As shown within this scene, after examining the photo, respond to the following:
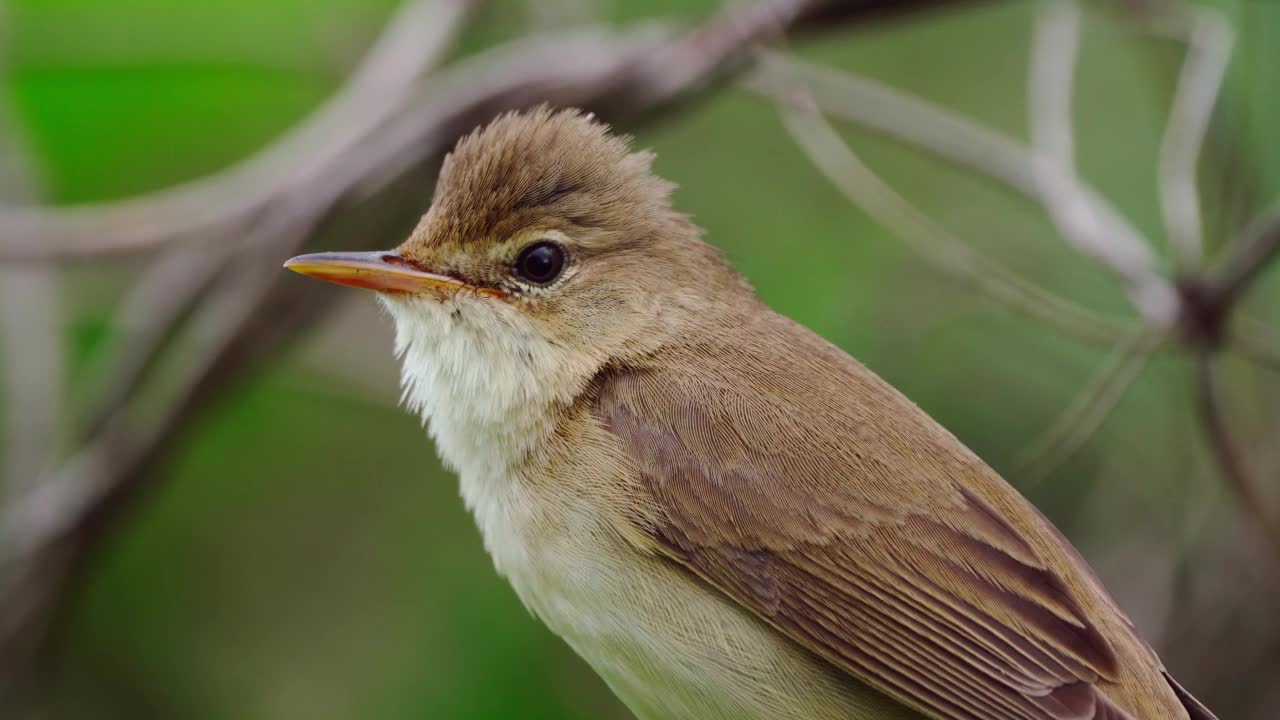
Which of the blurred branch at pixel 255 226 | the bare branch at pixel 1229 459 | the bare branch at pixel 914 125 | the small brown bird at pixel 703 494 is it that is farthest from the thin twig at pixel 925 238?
the small brown bird at pixel 703 494

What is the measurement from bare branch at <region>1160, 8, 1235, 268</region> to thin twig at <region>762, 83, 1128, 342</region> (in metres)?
0.25

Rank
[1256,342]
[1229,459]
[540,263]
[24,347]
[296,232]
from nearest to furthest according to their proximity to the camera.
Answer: [540,263] < [1229,459] < [1256,342] < [296,232] < [24,347]

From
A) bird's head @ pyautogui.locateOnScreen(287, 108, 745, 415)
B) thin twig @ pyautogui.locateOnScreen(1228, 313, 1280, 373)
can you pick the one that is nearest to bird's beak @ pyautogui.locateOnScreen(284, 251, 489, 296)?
bird's head @ pyautogui.locateOnScreen(287, 108, 745, 415)

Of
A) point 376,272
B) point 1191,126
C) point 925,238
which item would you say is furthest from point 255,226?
point 1191,126

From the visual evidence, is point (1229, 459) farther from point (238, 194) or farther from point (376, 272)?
point (238, 194)

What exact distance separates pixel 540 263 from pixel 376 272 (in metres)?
0.34

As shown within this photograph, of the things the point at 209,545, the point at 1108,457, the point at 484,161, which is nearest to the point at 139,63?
the point at 209,545

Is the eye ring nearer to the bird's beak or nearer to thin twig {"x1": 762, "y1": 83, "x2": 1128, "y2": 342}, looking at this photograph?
the bird's beak

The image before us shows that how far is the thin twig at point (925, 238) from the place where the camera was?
353 cm

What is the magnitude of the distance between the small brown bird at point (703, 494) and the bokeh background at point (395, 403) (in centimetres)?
115

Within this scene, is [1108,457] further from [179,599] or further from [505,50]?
[179,599]

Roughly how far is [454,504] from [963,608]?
249 centimetres

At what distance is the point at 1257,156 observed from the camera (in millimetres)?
4523

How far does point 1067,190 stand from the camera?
379 centimetres
